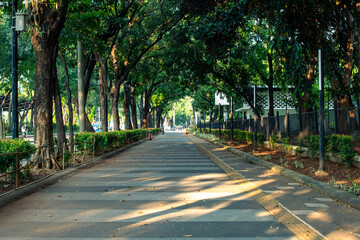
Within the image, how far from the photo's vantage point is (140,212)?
6285 millimetres

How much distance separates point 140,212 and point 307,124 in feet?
35.1

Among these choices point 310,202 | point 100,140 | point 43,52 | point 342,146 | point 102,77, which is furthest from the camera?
point 102,77

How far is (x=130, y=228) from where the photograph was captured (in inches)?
210

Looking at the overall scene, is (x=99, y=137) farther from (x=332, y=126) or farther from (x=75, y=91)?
(x=75, y=91)

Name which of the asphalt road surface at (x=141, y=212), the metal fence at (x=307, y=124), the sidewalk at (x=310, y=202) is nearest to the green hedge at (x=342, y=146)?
the metal fence at (x=307, y=124)

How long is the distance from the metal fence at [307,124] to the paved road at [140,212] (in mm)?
4704

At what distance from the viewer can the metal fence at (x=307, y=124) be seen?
37.6ft

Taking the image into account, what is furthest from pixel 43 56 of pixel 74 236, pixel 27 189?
pixel 74 236

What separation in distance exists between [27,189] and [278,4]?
30.4ft

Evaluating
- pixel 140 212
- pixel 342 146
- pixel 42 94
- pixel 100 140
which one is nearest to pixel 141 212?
pixel 140 212

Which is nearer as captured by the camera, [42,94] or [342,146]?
[342,146]

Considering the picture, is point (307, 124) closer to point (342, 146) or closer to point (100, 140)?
point (342, 146)

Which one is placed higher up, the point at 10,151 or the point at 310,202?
the point at 10,151

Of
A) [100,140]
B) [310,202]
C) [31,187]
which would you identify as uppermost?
[100,140]
